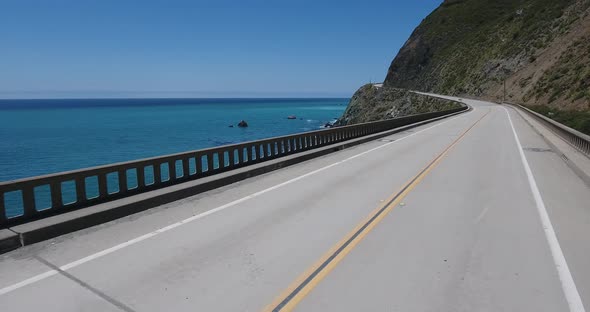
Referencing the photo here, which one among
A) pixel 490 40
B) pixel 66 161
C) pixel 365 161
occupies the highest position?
pixel 490 40

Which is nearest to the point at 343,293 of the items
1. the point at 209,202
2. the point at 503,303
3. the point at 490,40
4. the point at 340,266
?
the point at 340,266

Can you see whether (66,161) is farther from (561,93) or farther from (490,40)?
(490,40)

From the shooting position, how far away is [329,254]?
591cm

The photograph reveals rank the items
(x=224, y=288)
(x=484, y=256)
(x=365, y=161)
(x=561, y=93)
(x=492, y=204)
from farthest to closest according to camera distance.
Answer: (x=561, y=93), (x=365, y=161), (x=492, y=204), (x=484, y=256), (x=224, y=288)

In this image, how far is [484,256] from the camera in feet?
19.2

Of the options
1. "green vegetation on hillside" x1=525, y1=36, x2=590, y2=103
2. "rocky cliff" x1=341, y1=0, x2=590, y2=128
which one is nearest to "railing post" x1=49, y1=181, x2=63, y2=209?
"rocky cliff" x1=341, y1=0, x2=590, y2=128

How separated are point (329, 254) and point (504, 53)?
3552 inches

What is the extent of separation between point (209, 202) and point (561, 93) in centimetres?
4872

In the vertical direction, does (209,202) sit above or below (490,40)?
below

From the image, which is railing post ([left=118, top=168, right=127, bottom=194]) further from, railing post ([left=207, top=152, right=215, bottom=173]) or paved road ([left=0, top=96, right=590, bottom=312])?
railing post ([left=207, top=152, right=215, bottom=173])

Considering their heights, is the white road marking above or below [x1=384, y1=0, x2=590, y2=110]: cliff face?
below

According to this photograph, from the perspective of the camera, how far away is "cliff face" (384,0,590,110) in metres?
52.0

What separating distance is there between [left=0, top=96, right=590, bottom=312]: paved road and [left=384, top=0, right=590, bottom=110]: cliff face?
36.1 m

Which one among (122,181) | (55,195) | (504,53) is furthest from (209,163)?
(504,53)
